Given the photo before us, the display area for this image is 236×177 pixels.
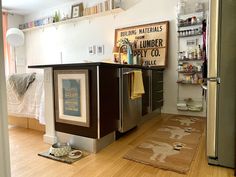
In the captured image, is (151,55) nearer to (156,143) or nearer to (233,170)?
(156,143)

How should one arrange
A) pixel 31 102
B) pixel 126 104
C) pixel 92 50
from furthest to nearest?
pixel 92 50 < pixel 31 102 < pixel 126 104

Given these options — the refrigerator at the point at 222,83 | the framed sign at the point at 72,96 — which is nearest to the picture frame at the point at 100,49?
the framed sign at the point at 72,96

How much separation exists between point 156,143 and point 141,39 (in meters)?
2.39

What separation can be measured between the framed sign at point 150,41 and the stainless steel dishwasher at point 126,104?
1432 mm

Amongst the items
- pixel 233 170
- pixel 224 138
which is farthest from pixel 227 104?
pixel 233 170

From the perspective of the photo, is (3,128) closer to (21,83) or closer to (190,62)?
(21,83)

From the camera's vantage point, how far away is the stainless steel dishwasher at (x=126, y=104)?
7.10 ft

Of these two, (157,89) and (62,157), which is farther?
(157,89)

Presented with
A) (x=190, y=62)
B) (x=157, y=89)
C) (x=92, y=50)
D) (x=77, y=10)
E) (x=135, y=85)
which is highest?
(x=77, y=10)

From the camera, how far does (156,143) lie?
82.4 inches

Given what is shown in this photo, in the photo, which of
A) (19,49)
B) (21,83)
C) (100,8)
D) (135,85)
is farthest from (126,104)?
(19,49)

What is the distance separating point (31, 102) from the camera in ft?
8.35

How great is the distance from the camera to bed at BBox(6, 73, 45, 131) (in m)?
2.44

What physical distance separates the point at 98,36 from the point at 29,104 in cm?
254
